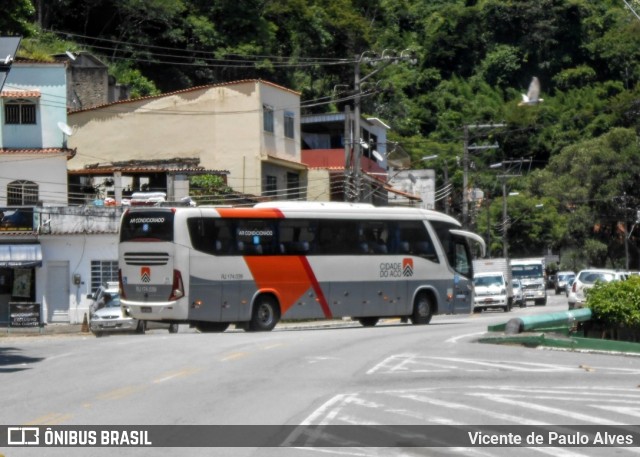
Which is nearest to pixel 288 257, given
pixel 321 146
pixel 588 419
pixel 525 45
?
pixel 588 419

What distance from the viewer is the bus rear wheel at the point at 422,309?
3559 cm

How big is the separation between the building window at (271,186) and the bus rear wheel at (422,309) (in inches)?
812

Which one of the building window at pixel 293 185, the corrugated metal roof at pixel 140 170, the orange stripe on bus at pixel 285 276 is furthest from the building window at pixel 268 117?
the orange stripe on bus at pixel 285 276

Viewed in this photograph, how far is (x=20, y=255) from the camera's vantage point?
46312mm

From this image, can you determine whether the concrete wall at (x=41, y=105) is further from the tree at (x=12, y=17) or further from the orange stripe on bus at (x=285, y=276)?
the tree at (x=12, y=17)

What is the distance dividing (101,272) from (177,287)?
19.1 meters

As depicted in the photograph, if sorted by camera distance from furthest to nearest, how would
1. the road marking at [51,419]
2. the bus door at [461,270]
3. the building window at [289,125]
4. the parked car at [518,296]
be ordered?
1. the parked car at [518,296]
2. the building window at [289,125]
3. the bus door at [461,270]
4. the road marking at [51,419]

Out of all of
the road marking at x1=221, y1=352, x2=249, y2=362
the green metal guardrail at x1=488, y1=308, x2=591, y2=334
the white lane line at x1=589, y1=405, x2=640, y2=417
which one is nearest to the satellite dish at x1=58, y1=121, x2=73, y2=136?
the green metal guardrail at x1=488, y1=308, x2=591, y2=334

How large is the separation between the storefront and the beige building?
329 inches

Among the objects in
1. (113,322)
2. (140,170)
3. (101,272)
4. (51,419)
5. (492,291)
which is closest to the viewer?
(51,419)

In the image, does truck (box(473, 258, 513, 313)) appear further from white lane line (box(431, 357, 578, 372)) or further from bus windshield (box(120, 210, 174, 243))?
white lane line (box(431, 357, 578, 372))

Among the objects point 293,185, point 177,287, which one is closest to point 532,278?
point 293,185

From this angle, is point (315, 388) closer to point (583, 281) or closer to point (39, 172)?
point (583, 281)

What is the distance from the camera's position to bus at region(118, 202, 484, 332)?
30250mm
